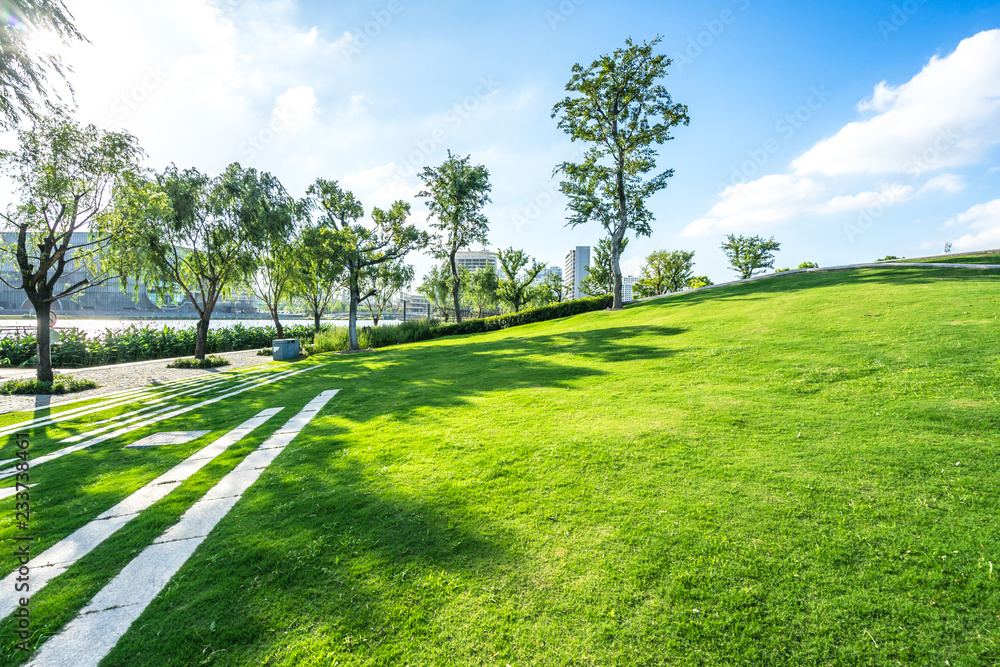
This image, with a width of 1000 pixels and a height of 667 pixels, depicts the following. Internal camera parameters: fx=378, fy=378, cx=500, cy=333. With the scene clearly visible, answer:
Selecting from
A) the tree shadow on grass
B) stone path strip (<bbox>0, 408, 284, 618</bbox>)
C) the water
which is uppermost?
the water

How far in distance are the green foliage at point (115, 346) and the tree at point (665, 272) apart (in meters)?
Result: 44.3

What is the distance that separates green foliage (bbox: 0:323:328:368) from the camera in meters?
17.9

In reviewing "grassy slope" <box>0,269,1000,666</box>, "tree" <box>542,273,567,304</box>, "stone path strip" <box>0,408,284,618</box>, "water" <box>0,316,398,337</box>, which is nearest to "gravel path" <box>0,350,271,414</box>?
"water" <box>0,316,398,337</box>

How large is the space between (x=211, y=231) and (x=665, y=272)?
46.5 meters

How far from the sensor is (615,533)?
2.86m

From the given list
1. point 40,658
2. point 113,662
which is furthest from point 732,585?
point 40,658

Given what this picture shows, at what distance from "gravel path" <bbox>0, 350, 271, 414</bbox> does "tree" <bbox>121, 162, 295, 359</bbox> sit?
7.25 ft

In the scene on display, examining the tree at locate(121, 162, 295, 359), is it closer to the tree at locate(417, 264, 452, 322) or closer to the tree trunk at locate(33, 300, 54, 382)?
the tree trunk at locate(33, 300, 54, 382)

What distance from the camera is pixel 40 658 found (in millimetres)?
2104

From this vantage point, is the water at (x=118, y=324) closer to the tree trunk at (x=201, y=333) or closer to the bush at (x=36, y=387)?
the tree trunk at (x=201, y=333)

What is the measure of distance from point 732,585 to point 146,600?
383 cm

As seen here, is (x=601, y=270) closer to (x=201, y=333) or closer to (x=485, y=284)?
(x=485, y=284)

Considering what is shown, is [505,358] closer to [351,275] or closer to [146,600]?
[146,600]

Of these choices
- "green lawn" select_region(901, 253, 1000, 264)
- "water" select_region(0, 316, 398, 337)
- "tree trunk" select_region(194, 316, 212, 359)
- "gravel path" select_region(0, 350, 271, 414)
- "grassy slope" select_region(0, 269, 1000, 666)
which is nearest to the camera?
"grassy slope" select_region(0, 269, 1000, 666)
